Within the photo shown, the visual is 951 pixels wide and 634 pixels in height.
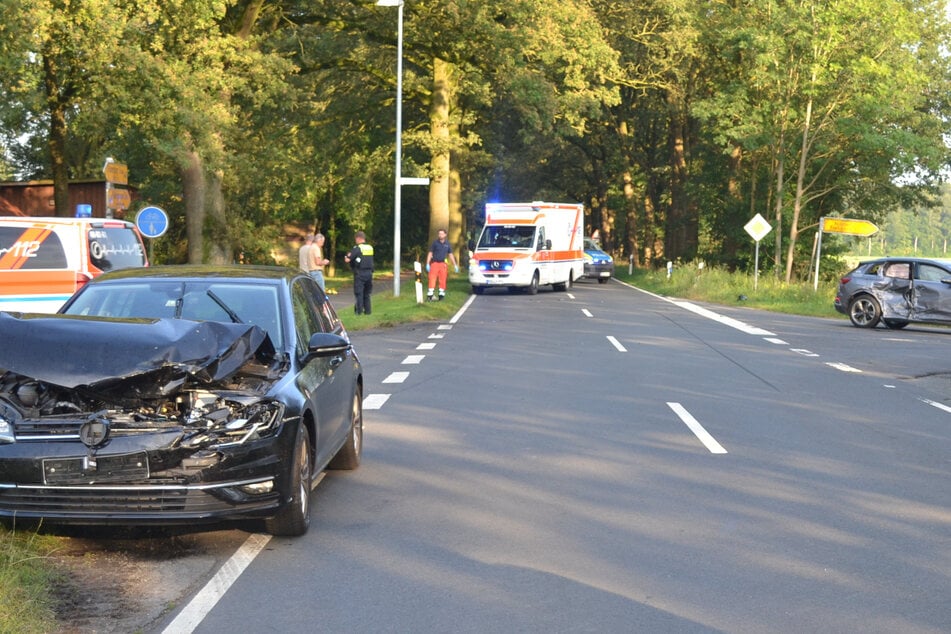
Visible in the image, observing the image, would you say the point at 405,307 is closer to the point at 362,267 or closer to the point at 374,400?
the point at 362,267

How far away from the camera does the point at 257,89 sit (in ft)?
99.3

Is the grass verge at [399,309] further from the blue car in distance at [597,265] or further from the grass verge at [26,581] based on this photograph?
the grass verge at [26,581]

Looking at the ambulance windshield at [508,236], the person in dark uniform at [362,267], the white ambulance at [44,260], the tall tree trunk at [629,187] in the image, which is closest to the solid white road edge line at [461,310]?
the person in dark uniform at [362,267]

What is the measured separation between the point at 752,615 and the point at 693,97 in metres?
43.9

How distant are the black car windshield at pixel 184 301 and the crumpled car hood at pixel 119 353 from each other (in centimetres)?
95

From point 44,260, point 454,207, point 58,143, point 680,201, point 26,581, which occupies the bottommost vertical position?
point 26,581

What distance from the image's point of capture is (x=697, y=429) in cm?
1060

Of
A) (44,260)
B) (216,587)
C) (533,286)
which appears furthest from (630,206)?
(216,587)

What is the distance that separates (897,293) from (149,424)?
2172cm

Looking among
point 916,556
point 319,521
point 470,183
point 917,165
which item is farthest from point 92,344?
point 470,183

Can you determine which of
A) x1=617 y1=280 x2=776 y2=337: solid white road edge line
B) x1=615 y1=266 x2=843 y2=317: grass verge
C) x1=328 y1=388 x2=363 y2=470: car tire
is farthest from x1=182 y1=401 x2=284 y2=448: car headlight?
x1=615 y1=266 x2=843 y2=317: grass verge

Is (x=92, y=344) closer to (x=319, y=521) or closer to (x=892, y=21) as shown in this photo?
(x=319, y=521)

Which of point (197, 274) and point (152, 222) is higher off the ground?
point (197, 274)

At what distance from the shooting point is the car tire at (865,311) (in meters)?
25.3
